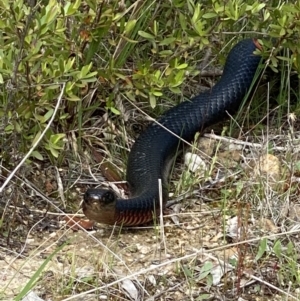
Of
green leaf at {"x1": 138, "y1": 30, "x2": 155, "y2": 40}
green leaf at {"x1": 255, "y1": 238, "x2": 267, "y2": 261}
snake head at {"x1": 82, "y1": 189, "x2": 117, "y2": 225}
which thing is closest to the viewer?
green leaf at {"x1": 255, "y1": 238, "x2": 267, "y2": 261}

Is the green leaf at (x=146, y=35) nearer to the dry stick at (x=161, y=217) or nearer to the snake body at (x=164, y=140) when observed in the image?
the snake body at (x=164, y=140)

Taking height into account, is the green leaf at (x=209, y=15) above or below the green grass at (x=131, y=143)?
above

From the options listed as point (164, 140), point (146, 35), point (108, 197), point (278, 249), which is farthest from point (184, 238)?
point (146, 35)

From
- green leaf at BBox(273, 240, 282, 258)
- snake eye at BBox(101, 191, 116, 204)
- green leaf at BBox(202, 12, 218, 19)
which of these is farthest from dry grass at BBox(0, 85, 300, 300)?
green leaf at BBox(202, 12, 218, 19)

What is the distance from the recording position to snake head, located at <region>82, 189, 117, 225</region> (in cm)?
338

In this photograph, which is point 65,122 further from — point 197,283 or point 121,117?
point 197,283

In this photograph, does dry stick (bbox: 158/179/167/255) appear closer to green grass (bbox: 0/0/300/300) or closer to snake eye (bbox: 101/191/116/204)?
green grass (bbox: 0/0/300/300)

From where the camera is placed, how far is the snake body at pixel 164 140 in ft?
11.4

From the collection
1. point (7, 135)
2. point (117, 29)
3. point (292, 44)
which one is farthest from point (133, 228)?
point (292, 44)

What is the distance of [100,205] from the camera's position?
3379 millimetres

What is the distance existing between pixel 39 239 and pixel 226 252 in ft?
2.62

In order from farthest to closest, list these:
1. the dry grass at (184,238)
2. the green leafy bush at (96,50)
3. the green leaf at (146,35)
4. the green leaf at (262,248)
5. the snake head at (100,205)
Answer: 1. the green leaf at (146,35)
2. the green leafy bush at (96,50)
3. the snake head at (100,205)
4. the green leaf at (262,248)
5. the dry grass at (184,238)

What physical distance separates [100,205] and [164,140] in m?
0.97

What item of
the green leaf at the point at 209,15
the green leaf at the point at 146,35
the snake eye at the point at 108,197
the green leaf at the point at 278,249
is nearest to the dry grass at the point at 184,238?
the green leaf at the point at 278,249
